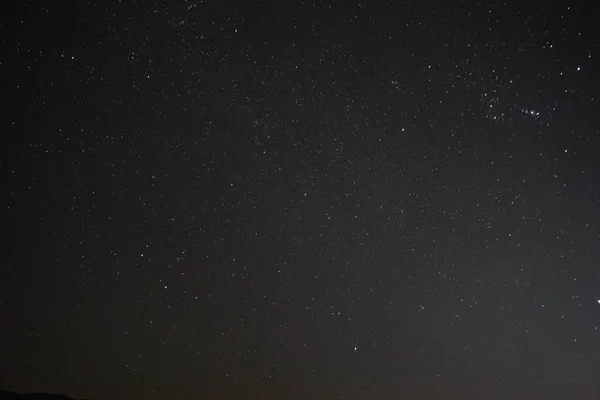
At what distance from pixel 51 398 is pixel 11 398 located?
10.6 ft

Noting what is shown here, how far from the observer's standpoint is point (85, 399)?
68.7 ft

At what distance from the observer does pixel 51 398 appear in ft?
67.1

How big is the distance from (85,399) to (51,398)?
121 cm

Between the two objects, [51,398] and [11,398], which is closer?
[11,398]

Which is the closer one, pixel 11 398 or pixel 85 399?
pixel 11 398

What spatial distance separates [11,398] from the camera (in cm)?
1741

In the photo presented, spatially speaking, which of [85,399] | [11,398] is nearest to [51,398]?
[85,399]

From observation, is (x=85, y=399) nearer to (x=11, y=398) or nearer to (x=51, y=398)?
(x=51, y=398)

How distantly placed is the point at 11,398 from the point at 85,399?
3894 millimetres
